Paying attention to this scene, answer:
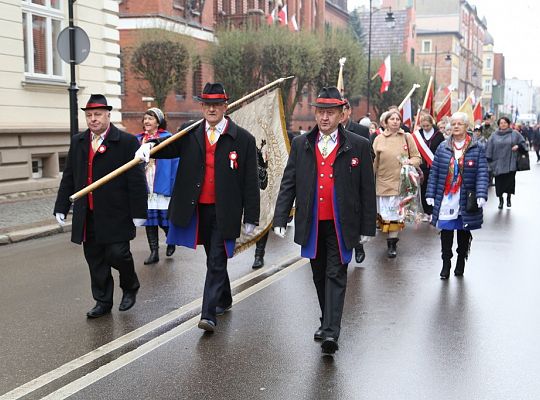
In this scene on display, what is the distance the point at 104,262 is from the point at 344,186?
2308 millimetres

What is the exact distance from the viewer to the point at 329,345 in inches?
212

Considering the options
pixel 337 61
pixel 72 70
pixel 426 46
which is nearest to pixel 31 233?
pixel 72 70

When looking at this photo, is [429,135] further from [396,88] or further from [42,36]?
[396,88]

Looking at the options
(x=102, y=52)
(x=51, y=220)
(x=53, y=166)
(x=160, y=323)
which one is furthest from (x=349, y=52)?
(x=160, y=323)

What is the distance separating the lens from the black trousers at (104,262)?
6375 millimetres

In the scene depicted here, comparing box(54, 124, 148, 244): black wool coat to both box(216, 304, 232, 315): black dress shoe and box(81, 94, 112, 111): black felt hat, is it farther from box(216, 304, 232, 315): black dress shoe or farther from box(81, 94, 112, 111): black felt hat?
box(216, 304, 232, 315): black dress shoe

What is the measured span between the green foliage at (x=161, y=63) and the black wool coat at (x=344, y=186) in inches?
738

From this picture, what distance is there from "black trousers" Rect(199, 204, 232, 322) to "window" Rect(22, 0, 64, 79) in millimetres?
11821

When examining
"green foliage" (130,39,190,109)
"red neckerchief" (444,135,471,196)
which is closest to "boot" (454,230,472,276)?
"red neckerchief" (444,135,471,196)

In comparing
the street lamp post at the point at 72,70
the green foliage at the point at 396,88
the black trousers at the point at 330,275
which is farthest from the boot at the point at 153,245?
the green foliage at the point at 396,88

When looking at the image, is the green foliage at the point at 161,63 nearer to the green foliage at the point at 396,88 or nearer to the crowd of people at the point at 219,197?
the crowd of people at the point at 219,197

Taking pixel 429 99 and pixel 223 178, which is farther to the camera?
pixel 429 99

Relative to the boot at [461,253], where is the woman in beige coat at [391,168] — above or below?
above

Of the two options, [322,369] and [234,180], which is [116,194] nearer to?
[234,180]
